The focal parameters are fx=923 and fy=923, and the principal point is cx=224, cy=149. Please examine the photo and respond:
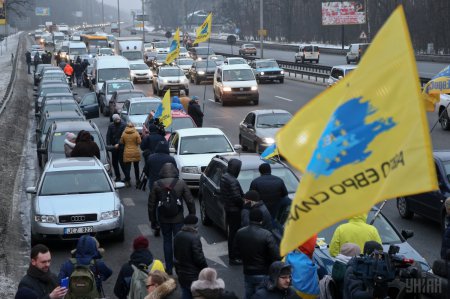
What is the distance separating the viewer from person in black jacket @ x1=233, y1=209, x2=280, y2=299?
10.5 m

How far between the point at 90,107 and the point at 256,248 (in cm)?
2336

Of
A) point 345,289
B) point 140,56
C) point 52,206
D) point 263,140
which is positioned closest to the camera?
point 345,289

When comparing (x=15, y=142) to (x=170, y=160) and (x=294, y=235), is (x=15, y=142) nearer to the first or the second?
(x=170, y=160)

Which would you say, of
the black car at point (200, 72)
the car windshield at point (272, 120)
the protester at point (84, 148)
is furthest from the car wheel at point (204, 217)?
the black car at point (200, 72)

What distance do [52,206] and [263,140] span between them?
10.8 metres

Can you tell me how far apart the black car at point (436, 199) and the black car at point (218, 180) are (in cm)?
264

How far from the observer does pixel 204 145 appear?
2159 centimetres

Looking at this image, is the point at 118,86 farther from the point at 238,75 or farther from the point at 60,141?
the point at 60,141

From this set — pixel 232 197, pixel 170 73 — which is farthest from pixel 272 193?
pixel 170 73

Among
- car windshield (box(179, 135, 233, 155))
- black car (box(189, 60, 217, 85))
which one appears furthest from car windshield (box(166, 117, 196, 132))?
black car (box(189, 60, 217, 85))

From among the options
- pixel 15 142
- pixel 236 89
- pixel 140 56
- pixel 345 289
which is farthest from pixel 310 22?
pixel 345 289

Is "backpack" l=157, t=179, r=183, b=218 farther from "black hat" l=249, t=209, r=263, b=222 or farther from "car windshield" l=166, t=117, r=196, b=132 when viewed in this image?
"car windshield" l=166, t=117, r=196, b=132

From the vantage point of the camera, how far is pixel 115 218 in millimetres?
15781

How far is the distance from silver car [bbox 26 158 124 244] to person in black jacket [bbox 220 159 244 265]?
237 cm
